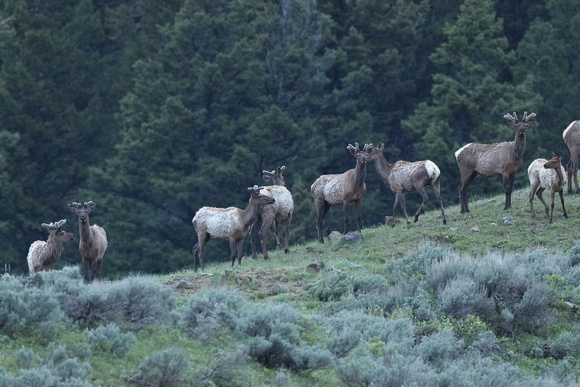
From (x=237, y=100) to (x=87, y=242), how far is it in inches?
1176

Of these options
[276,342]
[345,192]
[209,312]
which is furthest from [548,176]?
[276,342]

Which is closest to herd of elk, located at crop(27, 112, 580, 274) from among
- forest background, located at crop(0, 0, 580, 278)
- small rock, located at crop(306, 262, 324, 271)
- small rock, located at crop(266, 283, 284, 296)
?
small rock, located at crop(306, 262, 324, 271)

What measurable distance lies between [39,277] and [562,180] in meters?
13.0

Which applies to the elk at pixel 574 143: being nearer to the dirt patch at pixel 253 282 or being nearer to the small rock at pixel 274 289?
the dirt patch at pixel 253 282

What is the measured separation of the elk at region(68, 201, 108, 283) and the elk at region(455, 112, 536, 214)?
9.33 m

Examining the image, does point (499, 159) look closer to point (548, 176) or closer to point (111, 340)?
point (548, 176)

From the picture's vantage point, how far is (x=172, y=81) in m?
51.3

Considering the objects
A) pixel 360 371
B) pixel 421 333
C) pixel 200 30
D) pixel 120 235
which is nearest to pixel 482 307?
A: pixel 421 333

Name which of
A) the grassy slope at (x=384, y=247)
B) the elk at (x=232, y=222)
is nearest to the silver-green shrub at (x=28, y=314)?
the grassy slope at (x=384, y=247)

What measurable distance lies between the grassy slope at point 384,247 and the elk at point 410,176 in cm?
69

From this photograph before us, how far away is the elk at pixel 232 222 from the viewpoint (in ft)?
79.4

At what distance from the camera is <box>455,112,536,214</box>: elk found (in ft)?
86.6

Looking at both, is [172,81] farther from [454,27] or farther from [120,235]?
[454,27]

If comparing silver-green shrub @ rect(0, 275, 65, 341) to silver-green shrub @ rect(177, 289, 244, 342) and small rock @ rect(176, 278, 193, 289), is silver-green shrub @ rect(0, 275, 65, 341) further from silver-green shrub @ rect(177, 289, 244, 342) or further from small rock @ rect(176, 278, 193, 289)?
small rock @ rect(176, 278, 193, 289)
